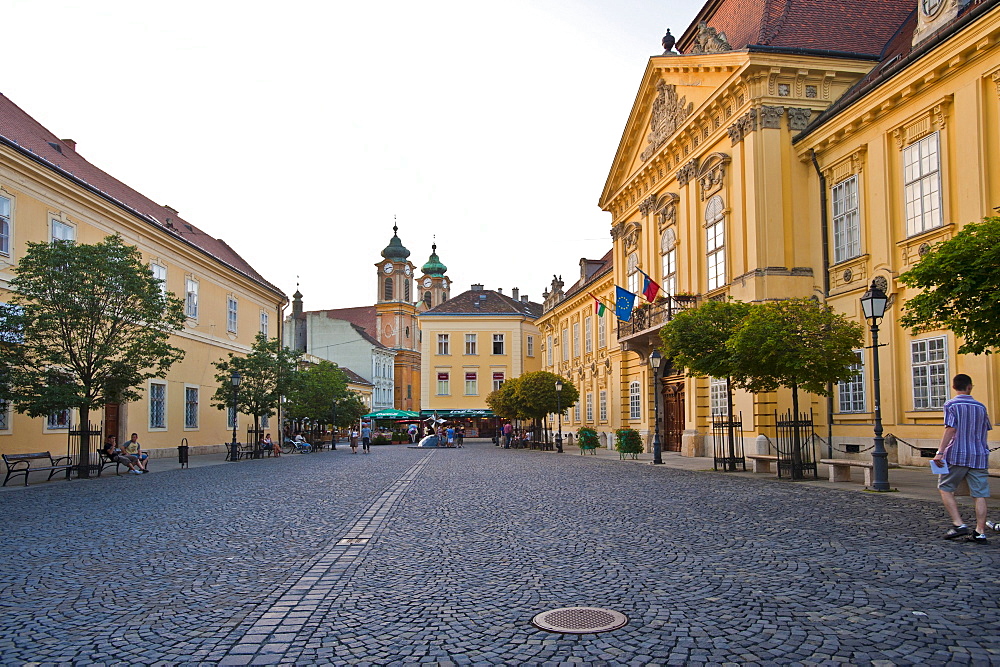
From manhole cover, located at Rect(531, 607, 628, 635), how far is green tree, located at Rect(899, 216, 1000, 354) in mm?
7506

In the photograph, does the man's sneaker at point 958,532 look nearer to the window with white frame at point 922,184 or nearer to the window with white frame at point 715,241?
the window with white frame at point 922,184

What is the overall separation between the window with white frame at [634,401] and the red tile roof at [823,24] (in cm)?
1456

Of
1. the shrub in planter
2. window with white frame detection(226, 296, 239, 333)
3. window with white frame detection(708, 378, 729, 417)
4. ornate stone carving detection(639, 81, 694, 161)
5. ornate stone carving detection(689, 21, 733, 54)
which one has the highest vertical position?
ornate stone carving detection(689, 21, 733, 54)

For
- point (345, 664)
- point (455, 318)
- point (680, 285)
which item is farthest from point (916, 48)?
point (455, 318)

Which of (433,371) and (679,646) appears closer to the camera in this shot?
(679,646)

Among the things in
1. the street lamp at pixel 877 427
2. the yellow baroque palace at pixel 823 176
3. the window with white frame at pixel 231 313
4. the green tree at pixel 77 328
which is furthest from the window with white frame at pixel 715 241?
the window with white frame at pixel 231 313

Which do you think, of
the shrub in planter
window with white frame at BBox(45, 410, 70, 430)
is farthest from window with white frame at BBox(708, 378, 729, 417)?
window with white frame at BBox(45, 410, 70, 430)

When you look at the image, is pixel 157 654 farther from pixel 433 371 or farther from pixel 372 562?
pixel 433 371

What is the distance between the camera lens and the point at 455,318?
75812mm

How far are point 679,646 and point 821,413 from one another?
66.6 ft

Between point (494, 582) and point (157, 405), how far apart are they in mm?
28909

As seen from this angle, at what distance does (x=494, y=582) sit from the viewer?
7.02 metres

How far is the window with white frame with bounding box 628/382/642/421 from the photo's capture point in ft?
117

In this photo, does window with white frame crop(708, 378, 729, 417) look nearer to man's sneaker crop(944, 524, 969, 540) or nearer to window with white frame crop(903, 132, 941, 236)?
window with white frame crop(903, 132, 941, 236)
